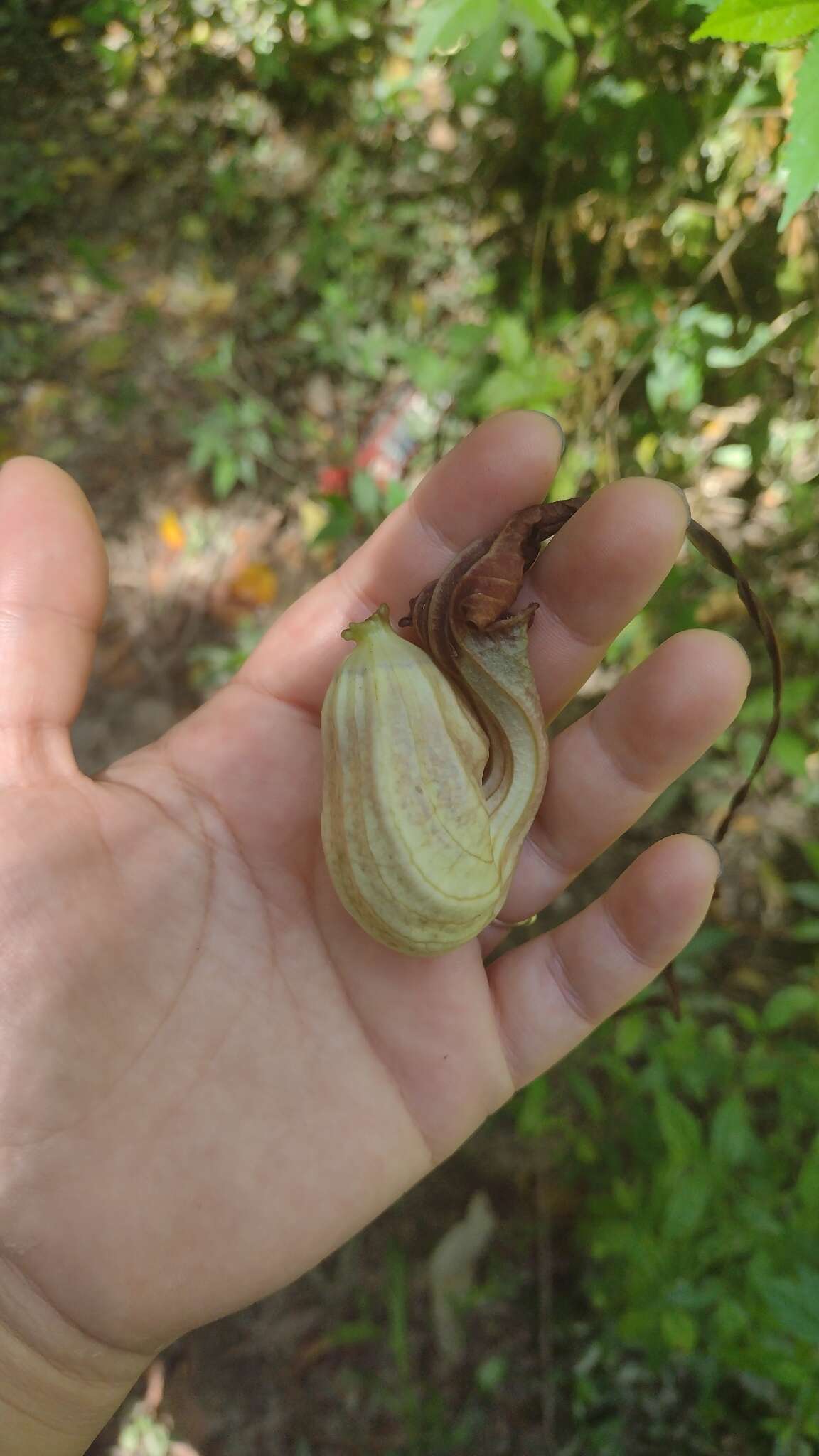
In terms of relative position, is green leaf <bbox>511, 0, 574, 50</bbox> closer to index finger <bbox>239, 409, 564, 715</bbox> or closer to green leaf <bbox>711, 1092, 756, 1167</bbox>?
index finger <bbox>239, 409, 564, 715</bbox>

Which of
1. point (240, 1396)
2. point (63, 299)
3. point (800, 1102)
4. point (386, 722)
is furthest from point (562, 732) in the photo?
point (63, 299)

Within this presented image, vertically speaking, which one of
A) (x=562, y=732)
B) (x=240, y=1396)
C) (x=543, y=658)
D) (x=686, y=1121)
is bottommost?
(x=240, y=1396)

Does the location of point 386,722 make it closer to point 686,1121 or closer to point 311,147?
point 686,1121

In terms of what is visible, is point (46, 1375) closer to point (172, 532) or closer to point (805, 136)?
point (805, 136)

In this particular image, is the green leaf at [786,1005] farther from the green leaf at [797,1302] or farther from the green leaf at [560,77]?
the green leaf at [560,77]

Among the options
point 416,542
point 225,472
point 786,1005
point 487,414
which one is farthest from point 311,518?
point 786,1005

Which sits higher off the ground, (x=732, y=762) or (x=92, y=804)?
(x=92, y=804)
